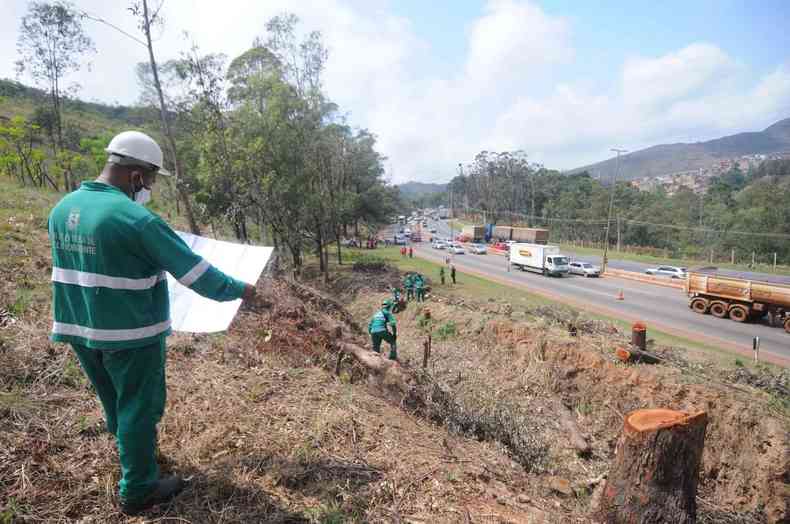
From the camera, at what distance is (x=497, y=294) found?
1988 cm

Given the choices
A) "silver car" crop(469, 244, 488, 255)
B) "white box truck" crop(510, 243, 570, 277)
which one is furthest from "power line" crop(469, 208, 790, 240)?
"white box truck" crop(510, 243, 570, 277)

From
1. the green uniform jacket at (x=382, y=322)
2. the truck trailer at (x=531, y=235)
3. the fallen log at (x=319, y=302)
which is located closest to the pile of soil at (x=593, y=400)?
the green uniform jacket at (x=382, y=322)

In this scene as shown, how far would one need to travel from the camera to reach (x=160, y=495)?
2268mm

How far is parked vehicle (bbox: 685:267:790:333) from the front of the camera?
599 inches

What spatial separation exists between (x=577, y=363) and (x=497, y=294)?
964 cm

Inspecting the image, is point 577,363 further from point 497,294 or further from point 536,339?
point 497,294

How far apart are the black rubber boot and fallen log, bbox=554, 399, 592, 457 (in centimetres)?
726

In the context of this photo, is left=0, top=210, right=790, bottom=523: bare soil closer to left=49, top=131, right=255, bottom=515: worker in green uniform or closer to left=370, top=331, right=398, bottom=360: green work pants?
left=49, top=131, right=255, bottom=515: worker in green uniform

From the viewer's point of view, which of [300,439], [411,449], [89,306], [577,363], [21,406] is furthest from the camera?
[577,363]

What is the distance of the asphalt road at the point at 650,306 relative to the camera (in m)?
13.8

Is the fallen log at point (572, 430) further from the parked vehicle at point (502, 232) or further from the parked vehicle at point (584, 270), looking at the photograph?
the parked vehicle at point (502, 232)

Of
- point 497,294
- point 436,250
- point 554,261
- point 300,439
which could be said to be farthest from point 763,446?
point 436,250

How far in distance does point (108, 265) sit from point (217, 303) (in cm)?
137

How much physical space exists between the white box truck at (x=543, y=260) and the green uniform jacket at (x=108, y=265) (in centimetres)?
2886
